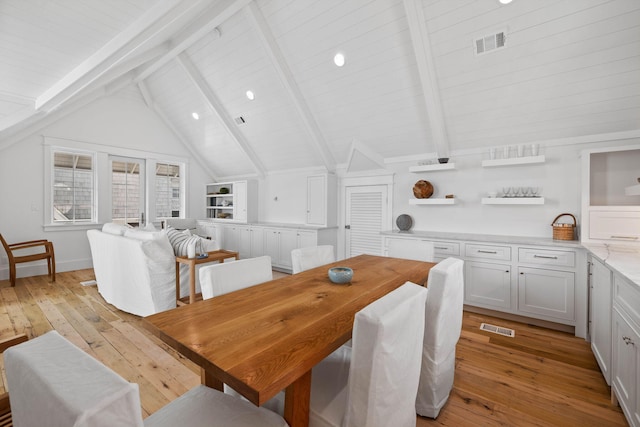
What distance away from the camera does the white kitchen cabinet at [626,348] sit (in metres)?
1.44

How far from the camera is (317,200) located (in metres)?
5.33

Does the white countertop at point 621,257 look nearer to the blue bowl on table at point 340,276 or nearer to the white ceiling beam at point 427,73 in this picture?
the blue bowl on table at point 340,276

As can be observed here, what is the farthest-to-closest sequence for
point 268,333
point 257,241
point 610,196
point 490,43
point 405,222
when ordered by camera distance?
point 257,241 < point 405,222 < point 610,196 < point 490,43 < point 268,333

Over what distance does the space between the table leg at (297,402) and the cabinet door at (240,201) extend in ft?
18.1

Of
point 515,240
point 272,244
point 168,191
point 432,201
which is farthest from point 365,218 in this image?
point 168,191

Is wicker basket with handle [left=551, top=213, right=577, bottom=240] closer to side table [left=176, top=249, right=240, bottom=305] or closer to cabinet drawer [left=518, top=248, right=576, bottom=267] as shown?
cabinet drawer [left=518, top=248, right=576, bottom=267]

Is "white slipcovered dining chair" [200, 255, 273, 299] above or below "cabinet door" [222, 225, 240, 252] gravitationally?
above

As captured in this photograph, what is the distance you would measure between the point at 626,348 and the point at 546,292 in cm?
148

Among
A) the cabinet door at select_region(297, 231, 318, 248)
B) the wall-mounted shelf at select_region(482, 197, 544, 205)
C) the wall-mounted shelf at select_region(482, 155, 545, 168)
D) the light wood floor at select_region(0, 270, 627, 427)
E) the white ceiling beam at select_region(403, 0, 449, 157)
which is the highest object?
the white ceiling beam at select_region(403, 0, 449, 157)

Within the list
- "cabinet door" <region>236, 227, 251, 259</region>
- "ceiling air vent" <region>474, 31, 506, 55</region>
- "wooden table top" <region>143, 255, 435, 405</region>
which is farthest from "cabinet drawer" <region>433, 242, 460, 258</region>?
"cabinet door" <region>236, 227, 251, 259</region>

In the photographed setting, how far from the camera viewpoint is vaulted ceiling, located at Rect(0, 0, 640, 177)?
8.61 ft

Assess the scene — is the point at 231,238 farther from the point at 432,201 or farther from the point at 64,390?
the point at 64,390

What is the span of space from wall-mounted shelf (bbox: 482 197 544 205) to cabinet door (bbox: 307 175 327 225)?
2555 millimetres

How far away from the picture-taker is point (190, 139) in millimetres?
6629
